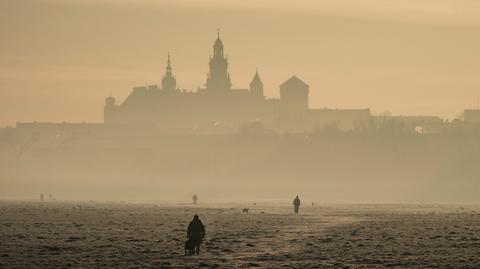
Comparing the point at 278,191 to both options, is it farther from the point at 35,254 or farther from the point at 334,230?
the point at 35,254

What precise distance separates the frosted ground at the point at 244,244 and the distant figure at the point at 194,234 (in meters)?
0.44

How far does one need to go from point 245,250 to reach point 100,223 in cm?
2130

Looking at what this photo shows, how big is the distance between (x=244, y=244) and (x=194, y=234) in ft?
24.0

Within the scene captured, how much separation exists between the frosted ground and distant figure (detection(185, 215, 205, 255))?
0.44 m

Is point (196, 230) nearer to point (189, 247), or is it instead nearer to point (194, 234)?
point (194, 234)

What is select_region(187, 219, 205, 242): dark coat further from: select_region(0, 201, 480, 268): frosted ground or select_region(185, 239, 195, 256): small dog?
select_region(0, 201, 480, 268): frosted ground

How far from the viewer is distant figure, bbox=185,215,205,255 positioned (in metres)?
43.4

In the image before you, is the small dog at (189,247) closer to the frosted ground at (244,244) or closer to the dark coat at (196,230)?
the dark coat at (196,230)

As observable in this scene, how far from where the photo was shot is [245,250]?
48031mm

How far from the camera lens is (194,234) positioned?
4397 centimetres

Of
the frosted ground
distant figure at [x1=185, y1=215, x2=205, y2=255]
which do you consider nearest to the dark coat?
distant figure at [x1=185, y1=215, x2=205, y2=255]

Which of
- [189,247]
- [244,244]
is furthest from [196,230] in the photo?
[244,244]

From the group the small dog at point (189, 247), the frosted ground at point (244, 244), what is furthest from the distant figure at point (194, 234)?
the frosted ground at point (244, 244)

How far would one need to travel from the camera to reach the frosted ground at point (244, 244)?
42.8 metres
